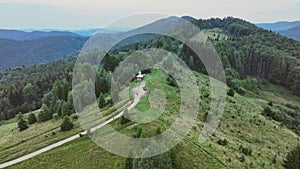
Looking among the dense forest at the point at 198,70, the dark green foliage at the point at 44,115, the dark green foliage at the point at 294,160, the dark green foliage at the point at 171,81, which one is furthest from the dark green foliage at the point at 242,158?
the dark green foliage at the point at 44,115

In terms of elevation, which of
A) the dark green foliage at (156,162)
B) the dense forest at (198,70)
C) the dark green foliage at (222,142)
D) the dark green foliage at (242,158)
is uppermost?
the dark green foliage at (156,162)

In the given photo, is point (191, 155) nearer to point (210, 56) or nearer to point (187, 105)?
point (187, 105)

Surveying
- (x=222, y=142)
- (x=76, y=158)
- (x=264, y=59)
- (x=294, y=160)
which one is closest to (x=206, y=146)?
(x=222, y=142)

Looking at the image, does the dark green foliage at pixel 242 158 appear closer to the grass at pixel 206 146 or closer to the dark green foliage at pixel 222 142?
the grass at pixel 206 146

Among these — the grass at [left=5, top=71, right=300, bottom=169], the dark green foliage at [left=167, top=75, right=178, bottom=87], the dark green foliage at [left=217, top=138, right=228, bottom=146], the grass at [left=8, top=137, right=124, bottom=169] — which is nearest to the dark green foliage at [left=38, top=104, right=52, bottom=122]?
the grass at [left=5, top=71, right=300, bottom=169]

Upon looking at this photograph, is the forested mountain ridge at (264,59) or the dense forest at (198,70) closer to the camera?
the dense forest at (198,70)

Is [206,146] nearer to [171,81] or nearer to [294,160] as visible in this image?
[294,160]

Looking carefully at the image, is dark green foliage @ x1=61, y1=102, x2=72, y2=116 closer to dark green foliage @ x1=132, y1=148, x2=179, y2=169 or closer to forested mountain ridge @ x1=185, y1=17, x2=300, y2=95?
dark green foliage @ x1=132, y1=148, x2=179, y2=169

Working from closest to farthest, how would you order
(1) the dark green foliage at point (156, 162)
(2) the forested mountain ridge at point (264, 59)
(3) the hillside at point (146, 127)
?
1. (1) the dark green foliage at point (156, 162)
2. (3) the hillside at point (146, 127)
3. (2) the forested mountain ridge at point (264, 59)
